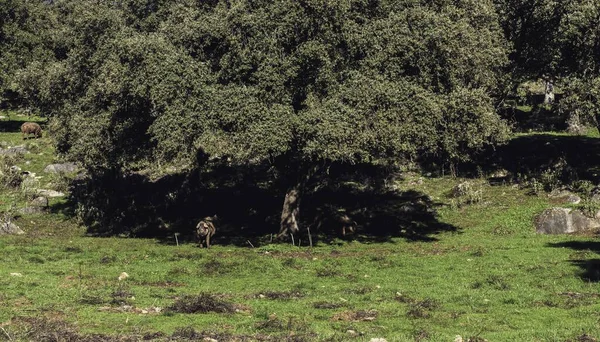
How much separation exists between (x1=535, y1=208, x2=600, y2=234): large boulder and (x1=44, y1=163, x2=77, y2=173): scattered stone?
34.6 meters

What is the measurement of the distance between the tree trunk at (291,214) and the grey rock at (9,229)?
14855 millimetres

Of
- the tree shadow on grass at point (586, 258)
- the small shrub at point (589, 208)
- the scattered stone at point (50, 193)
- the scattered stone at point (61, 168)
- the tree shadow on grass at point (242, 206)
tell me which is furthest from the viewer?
the scattered stone at point (61, 168)

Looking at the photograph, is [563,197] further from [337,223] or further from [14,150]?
[14,150]

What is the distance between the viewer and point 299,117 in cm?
3123

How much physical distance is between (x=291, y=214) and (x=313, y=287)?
11165 millimetres

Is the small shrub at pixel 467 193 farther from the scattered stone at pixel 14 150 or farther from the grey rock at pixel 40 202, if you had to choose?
the scattered stone at pixel 14 150

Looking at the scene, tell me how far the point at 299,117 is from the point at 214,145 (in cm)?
431

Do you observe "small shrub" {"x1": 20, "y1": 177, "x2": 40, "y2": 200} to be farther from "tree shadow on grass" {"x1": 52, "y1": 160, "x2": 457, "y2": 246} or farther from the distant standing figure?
the distant standing figure

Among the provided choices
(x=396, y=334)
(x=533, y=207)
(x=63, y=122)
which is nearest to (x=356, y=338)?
(x=396, y=334)

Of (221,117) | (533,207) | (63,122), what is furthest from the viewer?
(63,122)

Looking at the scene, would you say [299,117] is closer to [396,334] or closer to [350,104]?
[350,104]

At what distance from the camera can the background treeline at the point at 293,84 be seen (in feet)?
101

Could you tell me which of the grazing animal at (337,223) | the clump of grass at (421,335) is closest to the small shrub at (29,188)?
the grazing animal at (337,223)

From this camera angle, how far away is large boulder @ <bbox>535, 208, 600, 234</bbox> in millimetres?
35713
